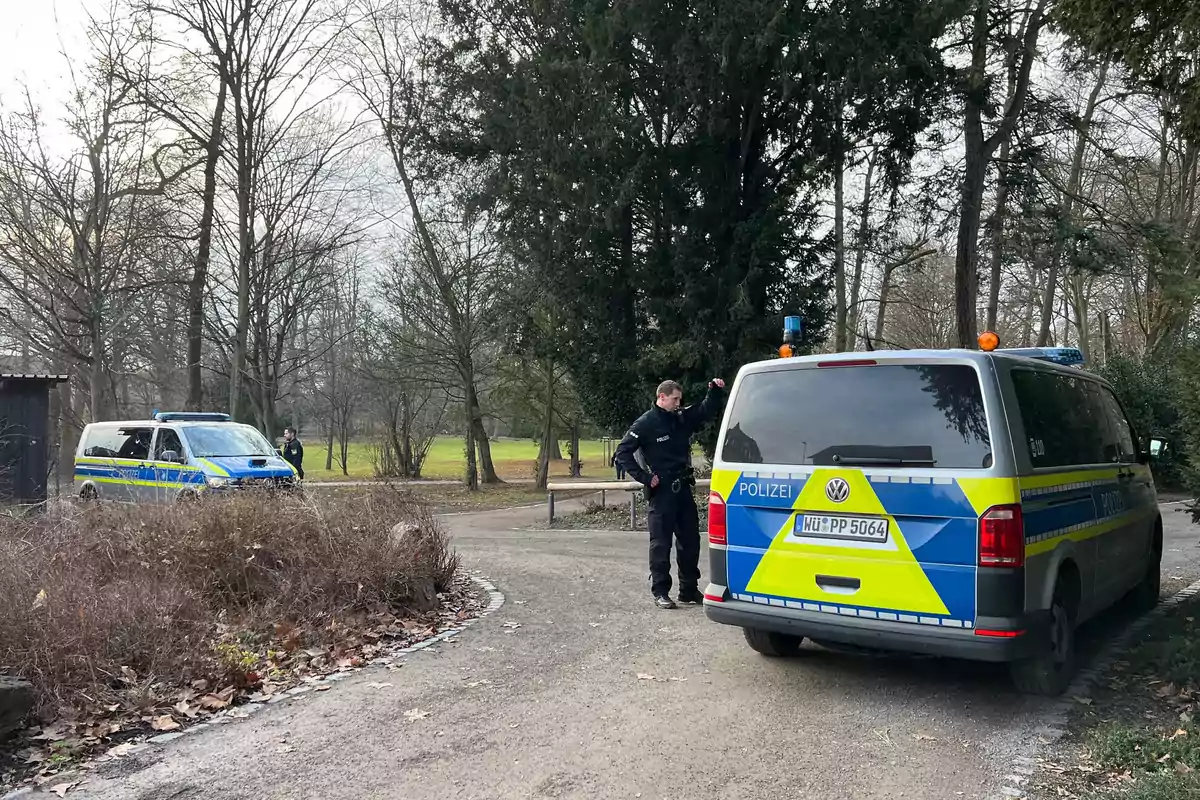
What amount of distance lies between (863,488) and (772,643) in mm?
1547

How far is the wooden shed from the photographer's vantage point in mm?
12867

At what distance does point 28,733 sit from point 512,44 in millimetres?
14261

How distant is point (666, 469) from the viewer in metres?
7.50

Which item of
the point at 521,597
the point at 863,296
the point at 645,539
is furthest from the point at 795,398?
the point at 863,296

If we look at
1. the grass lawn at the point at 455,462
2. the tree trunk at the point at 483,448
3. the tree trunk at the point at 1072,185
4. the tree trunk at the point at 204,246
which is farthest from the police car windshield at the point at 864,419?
the grass lawn at the point at 455,462

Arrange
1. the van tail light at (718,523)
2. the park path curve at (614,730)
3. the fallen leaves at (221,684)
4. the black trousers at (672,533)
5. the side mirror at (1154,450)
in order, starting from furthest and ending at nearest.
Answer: the black trousers at (672,533), the side mirror at (1154,450), the van tail light at (718,523), the fallen leaves at (221,684), the park path curve at (614,730)

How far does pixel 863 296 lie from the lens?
26.5 meters

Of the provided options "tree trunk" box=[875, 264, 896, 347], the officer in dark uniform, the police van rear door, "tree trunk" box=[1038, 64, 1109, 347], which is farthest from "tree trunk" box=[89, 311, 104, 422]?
"tree trunk" box=[1038, 64, 1109, 347]

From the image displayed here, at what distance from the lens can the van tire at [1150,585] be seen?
7.46 m

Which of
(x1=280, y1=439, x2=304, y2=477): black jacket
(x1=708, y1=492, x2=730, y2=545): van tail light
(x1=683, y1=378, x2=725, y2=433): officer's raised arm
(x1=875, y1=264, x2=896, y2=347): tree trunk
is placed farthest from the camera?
(x1=875, y1=264, x2=896, y2=347): tree trunk

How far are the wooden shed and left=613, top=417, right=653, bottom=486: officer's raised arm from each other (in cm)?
982

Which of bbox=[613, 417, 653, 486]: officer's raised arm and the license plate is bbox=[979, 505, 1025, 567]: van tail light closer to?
the license plate

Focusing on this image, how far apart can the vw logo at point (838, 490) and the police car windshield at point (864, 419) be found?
0.32 feet

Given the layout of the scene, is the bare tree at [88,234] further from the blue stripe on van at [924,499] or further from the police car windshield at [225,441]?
the blue stripe on van at [924,499]
